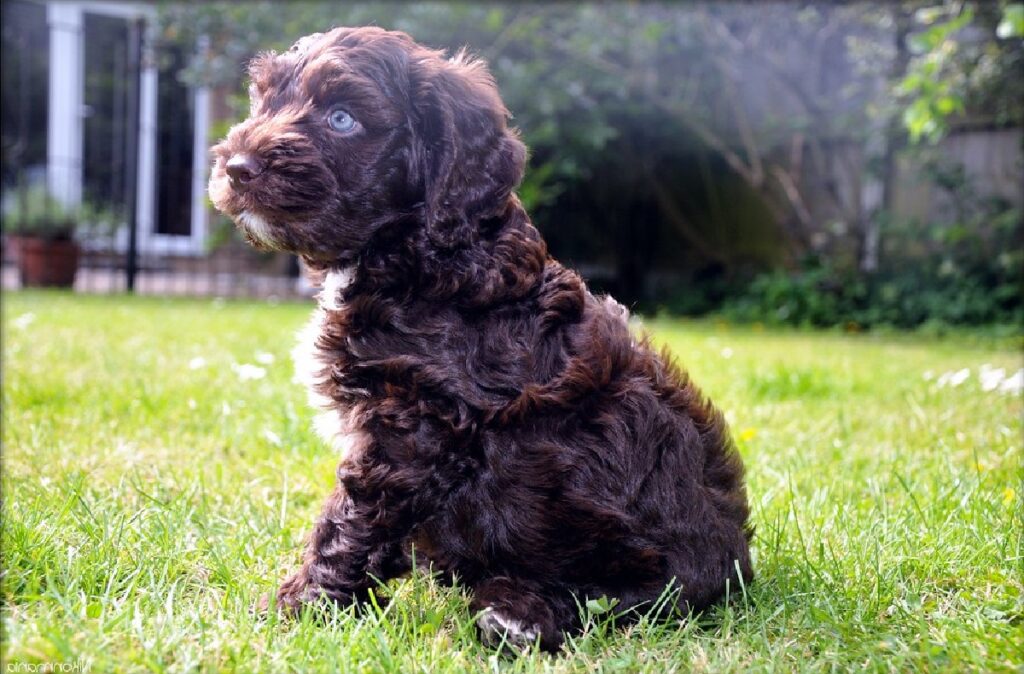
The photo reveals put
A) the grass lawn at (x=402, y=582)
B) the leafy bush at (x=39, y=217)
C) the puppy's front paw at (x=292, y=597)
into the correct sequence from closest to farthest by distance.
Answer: the grass lawn at (x=402, y=582)
the puppy's front paw at (x=292, y=597)
the leafy bush at (x=39, y=217)

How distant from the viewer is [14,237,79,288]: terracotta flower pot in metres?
10.9

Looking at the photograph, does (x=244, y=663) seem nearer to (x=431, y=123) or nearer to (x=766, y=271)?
(x=431, y=123)

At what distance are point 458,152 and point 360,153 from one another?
0.24 m

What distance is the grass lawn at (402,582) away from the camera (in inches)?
72.3

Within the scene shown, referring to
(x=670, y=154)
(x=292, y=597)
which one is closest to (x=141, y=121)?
(x=670, y=154)

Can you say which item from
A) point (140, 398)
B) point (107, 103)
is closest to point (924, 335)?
point (140, 398)

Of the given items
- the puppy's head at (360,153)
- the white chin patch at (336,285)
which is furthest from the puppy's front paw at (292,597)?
the puppy's head at (360,153)

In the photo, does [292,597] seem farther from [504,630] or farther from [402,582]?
[504,630]

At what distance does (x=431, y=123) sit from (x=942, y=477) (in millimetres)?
2221

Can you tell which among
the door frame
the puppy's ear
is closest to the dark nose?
the puppy's ear

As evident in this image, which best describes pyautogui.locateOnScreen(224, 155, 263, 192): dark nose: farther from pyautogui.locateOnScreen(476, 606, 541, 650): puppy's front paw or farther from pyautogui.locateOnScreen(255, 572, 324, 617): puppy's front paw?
pyautogui.locateOnScreen(476, 606, 541, 650): puppy's front paw

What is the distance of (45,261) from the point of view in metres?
10.9

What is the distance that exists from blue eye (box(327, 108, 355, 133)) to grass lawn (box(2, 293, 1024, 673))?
1120 mm

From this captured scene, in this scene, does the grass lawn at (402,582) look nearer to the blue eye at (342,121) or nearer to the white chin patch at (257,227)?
the white chin patch at (257,227)
